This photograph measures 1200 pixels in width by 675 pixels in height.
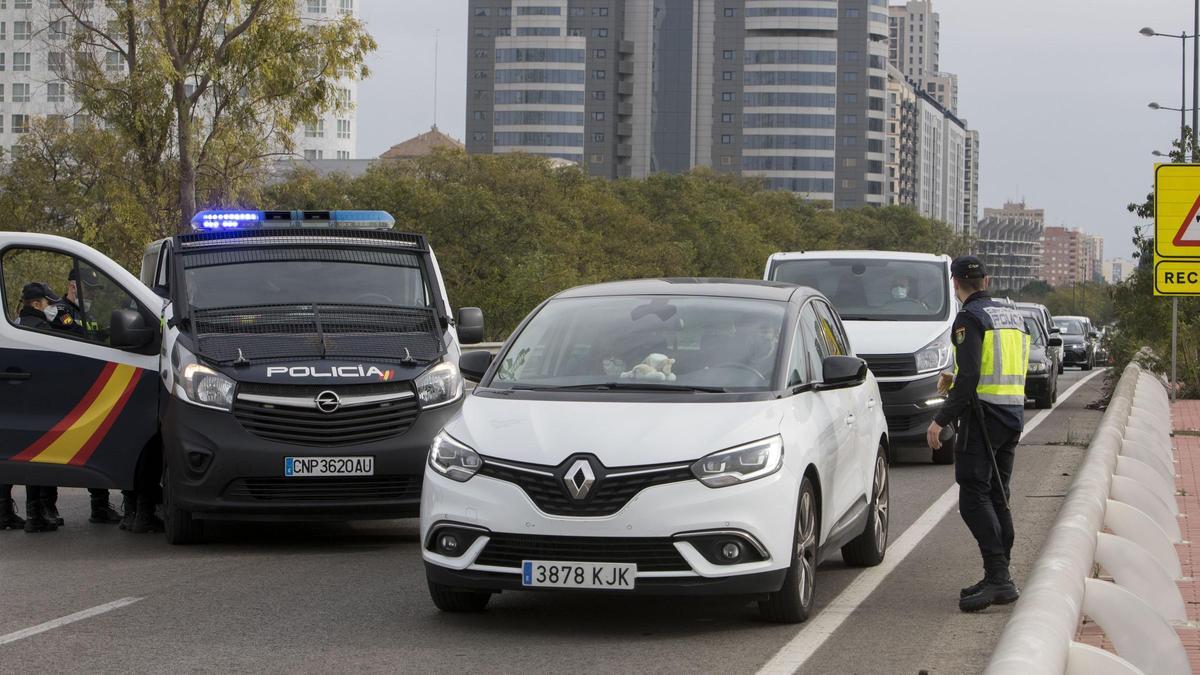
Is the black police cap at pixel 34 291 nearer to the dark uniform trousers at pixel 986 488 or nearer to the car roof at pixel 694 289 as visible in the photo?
the car roof at pixel 694 289

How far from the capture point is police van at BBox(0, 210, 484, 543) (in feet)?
35.5

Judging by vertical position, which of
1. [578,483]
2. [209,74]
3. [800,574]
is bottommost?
[800,574]

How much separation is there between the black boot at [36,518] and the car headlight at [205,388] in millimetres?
1958

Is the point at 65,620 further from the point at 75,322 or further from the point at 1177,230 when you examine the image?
the point at 1177,230

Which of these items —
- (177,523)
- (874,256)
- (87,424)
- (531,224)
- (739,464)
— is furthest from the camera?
(531,224)

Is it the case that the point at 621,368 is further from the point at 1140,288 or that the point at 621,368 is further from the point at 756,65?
the point at 756,65

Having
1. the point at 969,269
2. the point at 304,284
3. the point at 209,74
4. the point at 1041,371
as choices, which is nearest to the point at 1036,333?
the point at 1041,371

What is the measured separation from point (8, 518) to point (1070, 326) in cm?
4746

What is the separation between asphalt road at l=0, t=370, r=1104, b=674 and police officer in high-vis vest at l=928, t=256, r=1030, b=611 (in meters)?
0.39

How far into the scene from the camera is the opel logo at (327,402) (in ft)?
35.6

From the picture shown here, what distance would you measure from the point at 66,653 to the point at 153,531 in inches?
184

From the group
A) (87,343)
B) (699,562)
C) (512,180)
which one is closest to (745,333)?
(699,562)

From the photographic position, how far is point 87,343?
11.6 metres

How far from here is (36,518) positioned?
12.2 m
